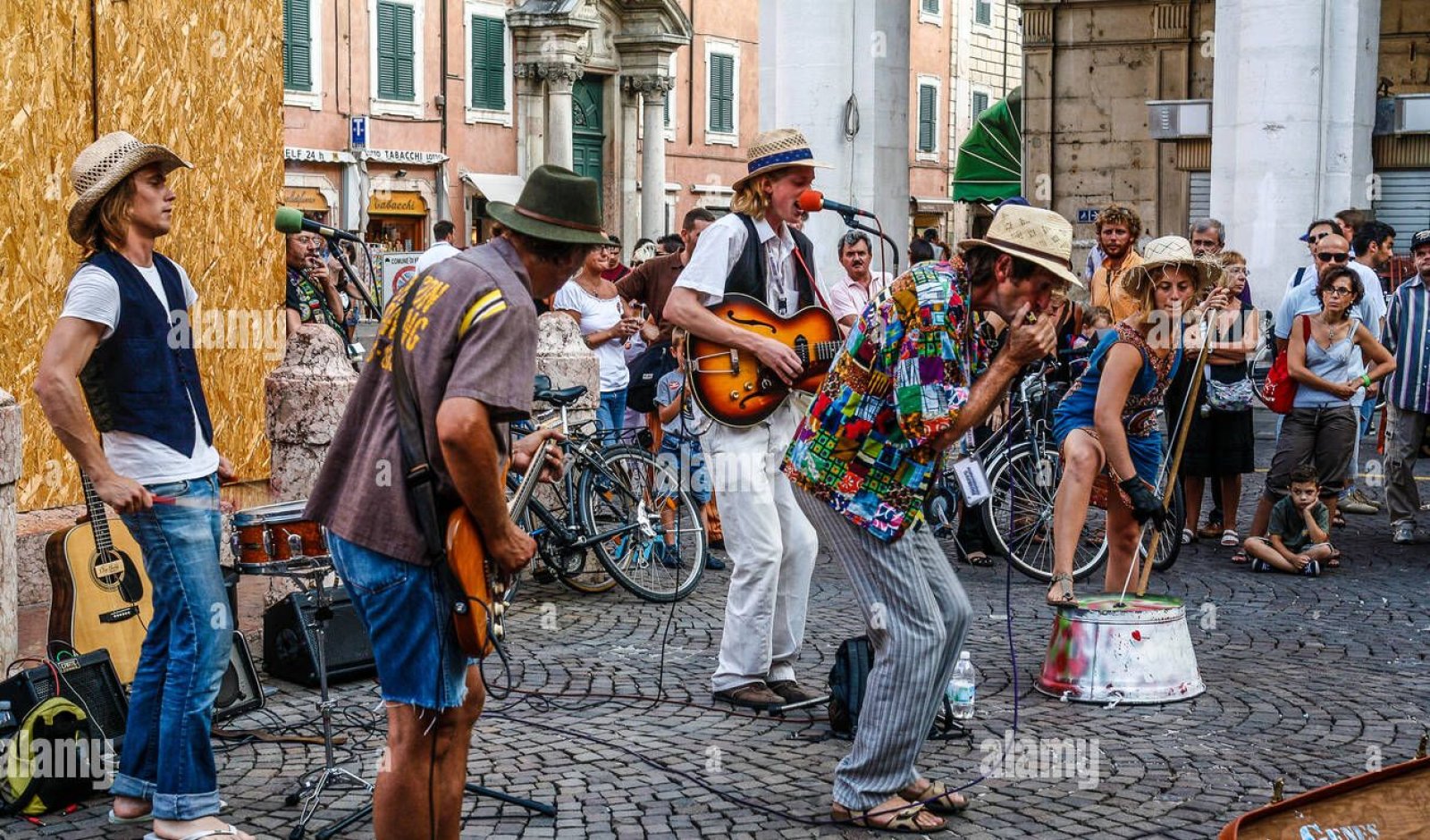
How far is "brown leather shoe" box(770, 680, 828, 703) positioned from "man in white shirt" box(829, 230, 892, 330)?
410cm

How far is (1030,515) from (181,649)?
19.8 ft

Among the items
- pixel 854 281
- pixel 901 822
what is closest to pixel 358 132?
pixel 854 281

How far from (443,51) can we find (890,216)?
22320 mm

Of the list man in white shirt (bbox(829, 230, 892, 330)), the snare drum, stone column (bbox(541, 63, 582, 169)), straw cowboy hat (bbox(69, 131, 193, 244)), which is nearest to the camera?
straw cowboy hat (bbox(69, 131, 193, 244))

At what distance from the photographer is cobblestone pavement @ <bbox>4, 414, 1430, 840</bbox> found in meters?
5.44

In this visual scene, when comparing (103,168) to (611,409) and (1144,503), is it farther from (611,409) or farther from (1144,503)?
(611,409)

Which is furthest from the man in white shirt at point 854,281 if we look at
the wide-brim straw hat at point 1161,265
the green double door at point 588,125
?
the green double door at point 588,125

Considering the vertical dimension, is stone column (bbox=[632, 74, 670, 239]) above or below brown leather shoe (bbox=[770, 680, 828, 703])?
above

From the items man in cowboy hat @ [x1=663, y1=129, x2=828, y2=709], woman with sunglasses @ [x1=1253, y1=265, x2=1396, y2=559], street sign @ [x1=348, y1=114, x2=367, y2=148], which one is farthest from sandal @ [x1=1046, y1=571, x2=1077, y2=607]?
street sign @ [x1=348, y1=114, x2=367, y2=148]

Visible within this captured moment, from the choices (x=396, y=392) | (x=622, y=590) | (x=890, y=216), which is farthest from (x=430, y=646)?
(x=890, y=216)

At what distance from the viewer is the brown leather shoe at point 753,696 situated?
672cm

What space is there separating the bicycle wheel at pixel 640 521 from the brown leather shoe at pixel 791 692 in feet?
6.43

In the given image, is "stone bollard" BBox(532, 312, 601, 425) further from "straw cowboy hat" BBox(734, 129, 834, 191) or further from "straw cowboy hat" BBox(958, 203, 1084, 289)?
"straw cowboy hat" BBox(958, 203, 1084, 289)

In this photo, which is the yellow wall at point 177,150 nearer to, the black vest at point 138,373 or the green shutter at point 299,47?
the black vest at point 138,373
